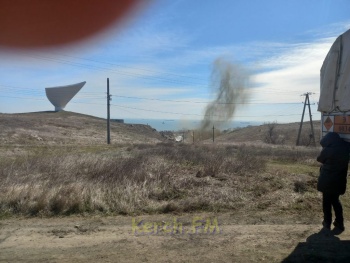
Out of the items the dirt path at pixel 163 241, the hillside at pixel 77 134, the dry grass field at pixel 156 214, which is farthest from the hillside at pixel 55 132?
the dirt path at pixel 163 241

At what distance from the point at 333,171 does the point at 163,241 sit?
3168 mm

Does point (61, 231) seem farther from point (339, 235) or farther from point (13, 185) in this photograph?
point (339, 235)

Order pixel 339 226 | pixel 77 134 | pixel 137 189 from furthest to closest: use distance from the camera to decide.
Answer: pixel 77 134, pixel 137 189, pixel 339 226

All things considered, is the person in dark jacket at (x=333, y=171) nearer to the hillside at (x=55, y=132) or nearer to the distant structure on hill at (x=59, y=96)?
the hillside at (x=55, y=132)

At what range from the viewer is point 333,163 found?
616 centimetres

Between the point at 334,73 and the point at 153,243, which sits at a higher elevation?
the point at 334,73

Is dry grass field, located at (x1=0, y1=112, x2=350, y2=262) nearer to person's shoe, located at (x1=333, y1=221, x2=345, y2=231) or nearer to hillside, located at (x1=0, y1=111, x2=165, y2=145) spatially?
person's shoe, located at (x1=333, y1=221, x2=345, y2=231)

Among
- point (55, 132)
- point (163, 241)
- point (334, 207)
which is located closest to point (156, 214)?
point (163, 241)

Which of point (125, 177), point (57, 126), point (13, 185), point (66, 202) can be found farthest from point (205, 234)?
point (57, 126)

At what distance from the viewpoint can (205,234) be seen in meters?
6.25

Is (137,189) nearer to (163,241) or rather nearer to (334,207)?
(163,241)

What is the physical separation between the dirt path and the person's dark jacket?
2.73ft

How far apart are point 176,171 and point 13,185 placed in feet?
17.2

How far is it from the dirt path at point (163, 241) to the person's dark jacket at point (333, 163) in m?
0.83
